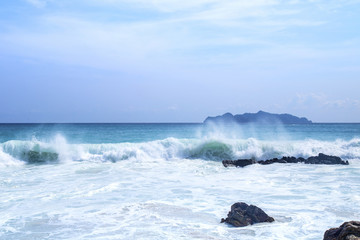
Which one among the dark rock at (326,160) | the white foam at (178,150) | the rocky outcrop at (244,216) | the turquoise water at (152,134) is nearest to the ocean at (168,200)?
the rocky outcrop at (244,216)

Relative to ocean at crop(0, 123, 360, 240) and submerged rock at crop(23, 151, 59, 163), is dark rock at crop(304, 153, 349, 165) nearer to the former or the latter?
ocean at crop(0, 123, 360, 240)

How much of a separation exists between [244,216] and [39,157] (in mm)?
16792

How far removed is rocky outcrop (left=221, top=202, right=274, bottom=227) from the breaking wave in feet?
46.2

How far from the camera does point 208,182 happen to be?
12.9 meters

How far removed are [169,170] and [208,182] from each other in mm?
3962

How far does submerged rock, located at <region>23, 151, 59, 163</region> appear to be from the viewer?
20.5 metres

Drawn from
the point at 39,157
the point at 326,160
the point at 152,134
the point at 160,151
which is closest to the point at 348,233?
the point at 326,160

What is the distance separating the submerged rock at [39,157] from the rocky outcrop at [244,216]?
15793 mm

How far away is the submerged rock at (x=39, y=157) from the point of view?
20500 millimetres

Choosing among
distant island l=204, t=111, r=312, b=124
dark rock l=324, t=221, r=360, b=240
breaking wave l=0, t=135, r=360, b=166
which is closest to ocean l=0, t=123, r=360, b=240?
breaking wave l=0, t=135, r=360, b=166

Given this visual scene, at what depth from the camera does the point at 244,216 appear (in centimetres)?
739

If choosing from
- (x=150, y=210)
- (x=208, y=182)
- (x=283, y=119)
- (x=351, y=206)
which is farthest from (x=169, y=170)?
(x=283, y=119)

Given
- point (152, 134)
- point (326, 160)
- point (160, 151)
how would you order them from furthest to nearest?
point (152, 134), point (160, 151), point (326, 160)

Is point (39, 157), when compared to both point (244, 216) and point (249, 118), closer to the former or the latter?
point (244, 216)
